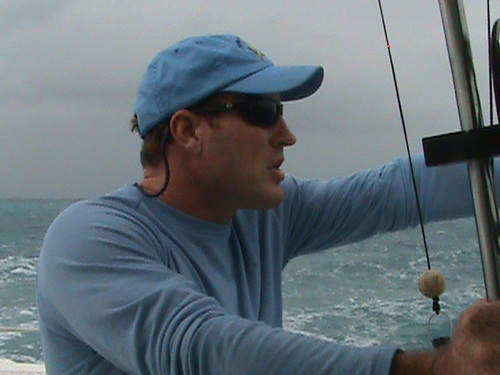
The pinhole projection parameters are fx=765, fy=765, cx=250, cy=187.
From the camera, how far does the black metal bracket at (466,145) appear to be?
66cm

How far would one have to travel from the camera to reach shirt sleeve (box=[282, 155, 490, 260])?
128cm

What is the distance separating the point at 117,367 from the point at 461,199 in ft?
2.03

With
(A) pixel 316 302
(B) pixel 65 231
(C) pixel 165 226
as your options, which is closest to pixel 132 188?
(C) pixel 165 226

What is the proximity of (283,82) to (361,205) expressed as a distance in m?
0.36

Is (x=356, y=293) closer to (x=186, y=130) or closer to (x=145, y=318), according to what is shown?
(x=186, y=130)

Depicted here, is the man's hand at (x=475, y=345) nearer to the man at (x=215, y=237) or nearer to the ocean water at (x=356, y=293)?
the man at (x=215, y=237)

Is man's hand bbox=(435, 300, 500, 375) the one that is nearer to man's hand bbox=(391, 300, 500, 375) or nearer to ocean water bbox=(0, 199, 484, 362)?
man's hand bbox=(391, 300, 500, 375)

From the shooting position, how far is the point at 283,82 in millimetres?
1103

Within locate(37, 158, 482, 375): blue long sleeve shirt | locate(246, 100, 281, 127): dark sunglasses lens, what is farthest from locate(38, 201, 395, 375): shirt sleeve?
locate(246, 100, 281, 127): dark sunglasses lens

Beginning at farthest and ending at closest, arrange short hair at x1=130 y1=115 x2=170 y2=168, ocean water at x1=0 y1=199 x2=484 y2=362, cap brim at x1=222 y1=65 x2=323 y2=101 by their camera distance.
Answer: ocean water at x1=0 y1=199 x2=484 y2=362 → short hair at x1=130 y1=115 x2=170 y2=168 → cap brim at x1=222 y1=65 x2=323 y2=101

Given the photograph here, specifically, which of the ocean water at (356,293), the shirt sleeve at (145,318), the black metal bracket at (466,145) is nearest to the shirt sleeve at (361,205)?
the shirt sleeve at (145,318)

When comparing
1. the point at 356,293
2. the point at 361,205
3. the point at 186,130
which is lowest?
the point at 356,293

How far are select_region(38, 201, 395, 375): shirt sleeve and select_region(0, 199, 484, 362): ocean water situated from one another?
314 centimetres

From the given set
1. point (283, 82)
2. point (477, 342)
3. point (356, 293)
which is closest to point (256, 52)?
point (283, 82)
